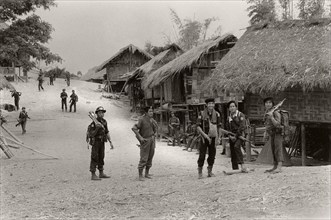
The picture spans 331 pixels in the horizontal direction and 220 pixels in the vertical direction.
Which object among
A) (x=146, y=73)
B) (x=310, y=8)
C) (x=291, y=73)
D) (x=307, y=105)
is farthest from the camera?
(x=310, y=8)

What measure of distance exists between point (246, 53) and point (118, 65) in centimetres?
2552

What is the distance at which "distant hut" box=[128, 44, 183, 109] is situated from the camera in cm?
2602

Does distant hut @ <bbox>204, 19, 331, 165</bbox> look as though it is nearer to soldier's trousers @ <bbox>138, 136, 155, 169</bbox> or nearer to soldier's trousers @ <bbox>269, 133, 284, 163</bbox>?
soldier's trousers @ <bbox>269, 133, 284, 163</bbox>

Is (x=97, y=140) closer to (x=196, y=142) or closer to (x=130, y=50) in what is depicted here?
(x=196, y=142)

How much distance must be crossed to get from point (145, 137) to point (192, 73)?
1236cm

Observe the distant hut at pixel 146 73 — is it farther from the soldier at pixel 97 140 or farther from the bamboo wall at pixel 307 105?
the soldier at pixel 97 140

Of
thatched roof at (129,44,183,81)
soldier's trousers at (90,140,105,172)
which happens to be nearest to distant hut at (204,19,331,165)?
soldier's trousers at (90,140,105,172)

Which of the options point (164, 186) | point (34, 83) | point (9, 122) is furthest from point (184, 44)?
point (164, 186)

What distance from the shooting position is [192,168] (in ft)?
36.4

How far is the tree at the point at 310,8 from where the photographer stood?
3162 cm

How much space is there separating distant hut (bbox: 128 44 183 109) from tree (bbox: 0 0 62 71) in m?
7.55

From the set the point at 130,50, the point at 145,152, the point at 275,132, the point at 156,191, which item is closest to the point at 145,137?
the point at 145,152

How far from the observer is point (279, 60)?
12812mm

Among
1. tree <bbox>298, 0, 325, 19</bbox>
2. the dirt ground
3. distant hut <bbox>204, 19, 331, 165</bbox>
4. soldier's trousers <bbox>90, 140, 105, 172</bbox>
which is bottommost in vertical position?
the dirt ground
